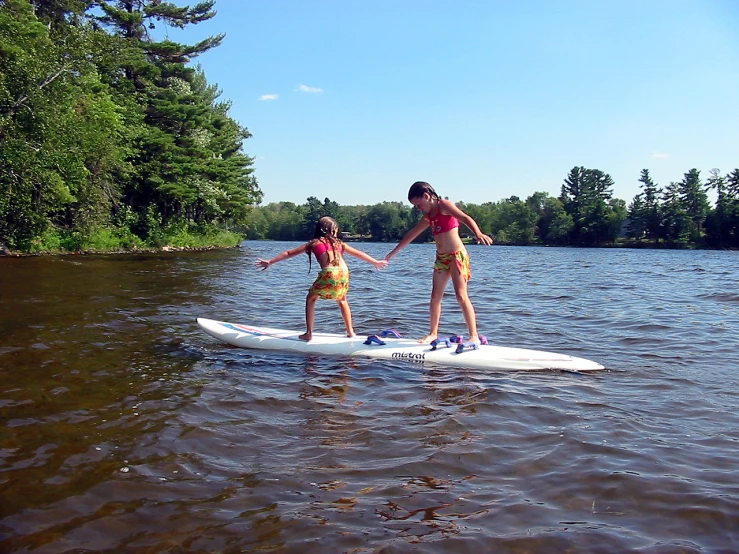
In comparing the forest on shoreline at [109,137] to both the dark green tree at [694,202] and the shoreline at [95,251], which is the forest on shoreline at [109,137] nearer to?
Result: the shoreline at [95,251]

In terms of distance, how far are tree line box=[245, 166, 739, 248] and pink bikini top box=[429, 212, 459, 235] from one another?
224ft

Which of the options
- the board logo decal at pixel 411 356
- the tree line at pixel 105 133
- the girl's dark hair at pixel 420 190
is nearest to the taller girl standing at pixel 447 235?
the girl's dark hair at pixel 420 190

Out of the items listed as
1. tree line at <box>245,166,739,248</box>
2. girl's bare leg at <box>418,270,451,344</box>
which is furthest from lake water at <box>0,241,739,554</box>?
tree line at <box>245,166,739,248</box>

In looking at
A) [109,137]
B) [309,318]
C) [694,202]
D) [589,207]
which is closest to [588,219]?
[589,207]

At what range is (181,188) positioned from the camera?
121 feet

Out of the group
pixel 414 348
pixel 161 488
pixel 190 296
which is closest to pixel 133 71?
pixel 190 296

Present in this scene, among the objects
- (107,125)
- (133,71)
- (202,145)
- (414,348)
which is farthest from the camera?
(202,145)

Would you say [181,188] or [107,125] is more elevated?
[107,125]

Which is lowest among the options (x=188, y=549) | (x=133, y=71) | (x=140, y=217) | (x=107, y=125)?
(x=188, y=549)

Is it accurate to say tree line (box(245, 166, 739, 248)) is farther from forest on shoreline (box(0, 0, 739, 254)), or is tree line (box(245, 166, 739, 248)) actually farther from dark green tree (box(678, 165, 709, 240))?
forest on shoreline (box(0, 0, 739, 254))

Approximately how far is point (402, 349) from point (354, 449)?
3061 millimetres

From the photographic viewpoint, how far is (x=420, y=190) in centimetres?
710

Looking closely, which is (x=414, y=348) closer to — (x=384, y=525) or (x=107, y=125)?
(x=384, y=525)

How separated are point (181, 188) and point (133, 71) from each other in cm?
849
